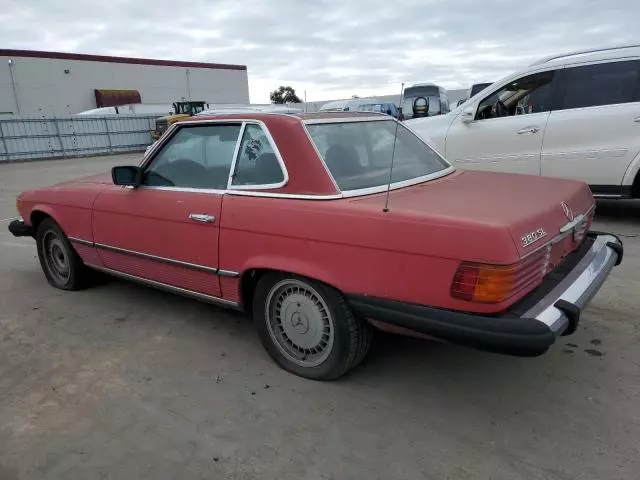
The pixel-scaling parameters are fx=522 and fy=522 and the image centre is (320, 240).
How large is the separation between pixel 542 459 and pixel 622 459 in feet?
1.07

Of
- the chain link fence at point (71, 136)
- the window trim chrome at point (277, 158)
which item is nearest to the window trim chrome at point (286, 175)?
the window trim chrome at point (277, 158)

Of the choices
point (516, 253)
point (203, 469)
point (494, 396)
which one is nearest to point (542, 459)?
point (494, 396)

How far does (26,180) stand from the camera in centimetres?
1376

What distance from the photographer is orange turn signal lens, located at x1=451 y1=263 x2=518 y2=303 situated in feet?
7.25

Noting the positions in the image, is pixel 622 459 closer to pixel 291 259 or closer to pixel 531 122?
pixel 291 259

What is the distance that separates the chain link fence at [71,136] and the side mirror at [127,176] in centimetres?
1947

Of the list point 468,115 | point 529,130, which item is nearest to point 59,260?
point 468,115

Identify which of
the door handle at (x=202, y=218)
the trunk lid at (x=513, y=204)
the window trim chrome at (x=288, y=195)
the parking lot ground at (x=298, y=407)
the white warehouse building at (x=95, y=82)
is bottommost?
the parking lot ground at (x=298, y=407)

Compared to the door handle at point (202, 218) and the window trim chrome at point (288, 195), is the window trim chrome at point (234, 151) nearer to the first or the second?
the window trim chrome at point (288, 195)

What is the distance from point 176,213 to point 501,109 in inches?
185

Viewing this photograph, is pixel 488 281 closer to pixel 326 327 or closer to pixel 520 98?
pixel 326 327

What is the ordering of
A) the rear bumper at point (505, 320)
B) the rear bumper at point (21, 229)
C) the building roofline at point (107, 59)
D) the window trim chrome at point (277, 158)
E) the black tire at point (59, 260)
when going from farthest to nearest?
the building roofline at point (107, 59) → the rear bumper at point (21, 229) → the black tire at point (59, 260) → the window trim chrome at point (277, 158) → the rear bumper at point (505, 320)

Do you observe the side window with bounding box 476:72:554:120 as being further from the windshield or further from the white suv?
the windshield

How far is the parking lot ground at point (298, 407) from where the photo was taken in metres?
2.28
